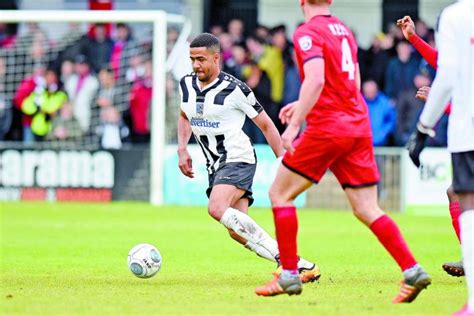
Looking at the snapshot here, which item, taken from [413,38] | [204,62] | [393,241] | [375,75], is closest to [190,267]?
[204,62]

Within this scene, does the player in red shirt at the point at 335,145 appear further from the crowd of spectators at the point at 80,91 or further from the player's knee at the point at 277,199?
the crowd of spectators at the point at 80,91

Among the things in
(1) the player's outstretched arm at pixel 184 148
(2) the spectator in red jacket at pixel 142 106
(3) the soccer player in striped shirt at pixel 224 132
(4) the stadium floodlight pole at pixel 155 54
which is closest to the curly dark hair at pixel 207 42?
(3) the soccer player in striped shirt at pixel 224 132

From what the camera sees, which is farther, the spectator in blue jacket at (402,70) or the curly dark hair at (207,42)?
the spectator in blue jacket at (402,70)

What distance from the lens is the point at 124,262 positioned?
1313cm

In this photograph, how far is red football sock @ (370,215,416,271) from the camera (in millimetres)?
9266

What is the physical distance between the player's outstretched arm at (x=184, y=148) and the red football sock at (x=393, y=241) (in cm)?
268

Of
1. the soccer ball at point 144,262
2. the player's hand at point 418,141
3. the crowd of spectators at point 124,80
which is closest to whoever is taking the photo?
the player's hand at point 418,141

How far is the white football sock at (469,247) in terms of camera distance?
8.14 meters

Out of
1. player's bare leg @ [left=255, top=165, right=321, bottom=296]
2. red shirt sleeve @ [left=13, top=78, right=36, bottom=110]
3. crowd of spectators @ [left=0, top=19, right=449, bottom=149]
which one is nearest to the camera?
player's bare leg @ [left=255, top=165, right=321, bottom=296]

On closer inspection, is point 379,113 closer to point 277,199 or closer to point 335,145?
point 277,199

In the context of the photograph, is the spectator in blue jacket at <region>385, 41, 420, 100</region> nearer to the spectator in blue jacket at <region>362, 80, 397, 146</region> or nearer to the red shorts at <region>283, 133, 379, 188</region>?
the spectator in blue jacket at <region>362, 80, 397, 146</region>

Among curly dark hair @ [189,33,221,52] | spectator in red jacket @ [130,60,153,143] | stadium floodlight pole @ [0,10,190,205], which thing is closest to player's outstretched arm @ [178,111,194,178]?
curly dark hair @ [189,33,221,52]

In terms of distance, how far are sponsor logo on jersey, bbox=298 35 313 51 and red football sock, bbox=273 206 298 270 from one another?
120 cm

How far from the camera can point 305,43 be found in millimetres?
9156
